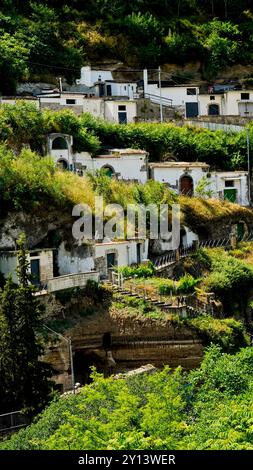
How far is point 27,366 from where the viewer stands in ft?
114

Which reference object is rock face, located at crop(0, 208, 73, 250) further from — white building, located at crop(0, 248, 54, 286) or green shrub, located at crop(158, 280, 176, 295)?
green shrub, located at crop(158, 280, 176, 295)

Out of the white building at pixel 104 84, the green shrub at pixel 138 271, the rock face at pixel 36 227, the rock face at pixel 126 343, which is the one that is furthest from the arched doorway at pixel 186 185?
the rock face at pixel 126 343

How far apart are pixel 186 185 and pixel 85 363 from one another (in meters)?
17.5

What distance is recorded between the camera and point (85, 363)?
135 ft

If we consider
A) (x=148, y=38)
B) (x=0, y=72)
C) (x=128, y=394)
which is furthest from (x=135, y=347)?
(x=148, y=38)

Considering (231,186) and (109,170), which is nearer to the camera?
(109,170)

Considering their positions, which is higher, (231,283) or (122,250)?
(122,250)

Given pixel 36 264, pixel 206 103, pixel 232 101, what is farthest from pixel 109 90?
pixel 36 264

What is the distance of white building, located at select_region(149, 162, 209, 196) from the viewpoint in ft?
181

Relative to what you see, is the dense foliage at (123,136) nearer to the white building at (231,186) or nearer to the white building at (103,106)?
the white building at (231,186)

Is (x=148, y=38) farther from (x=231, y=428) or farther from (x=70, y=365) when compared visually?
(x=231, y=428)

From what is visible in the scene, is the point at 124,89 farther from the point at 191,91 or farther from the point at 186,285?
the point at 186,285

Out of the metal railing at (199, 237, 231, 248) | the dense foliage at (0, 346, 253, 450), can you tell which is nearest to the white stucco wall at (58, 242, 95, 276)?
the metal railing at (199, 237, 231, 248)

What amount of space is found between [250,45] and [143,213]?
30279 mm
